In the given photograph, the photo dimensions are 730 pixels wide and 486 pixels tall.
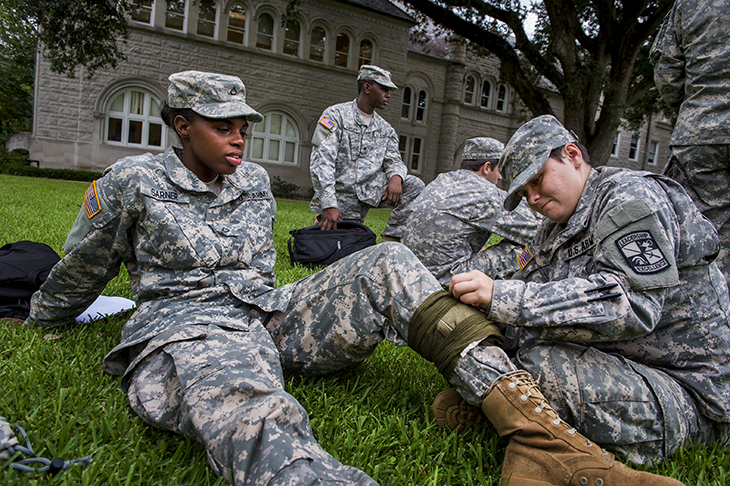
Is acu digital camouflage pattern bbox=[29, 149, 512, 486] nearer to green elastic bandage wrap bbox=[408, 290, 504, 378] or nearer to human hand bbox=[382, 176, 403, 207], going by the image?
green elastic bandage wrap bbox=[408, 290, 504, 378]

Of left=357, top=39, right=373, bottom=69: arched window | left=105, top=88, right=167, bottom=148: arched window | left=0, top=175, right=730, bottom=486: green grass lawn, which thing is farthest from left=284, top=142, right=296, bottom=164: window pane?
left=0, top=175, right=730, bottom=486: green grass lawn

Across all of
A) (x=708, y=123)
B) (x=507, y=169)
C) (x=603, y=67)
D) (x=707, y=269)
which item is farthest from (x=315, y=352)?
(x=603, y=67)

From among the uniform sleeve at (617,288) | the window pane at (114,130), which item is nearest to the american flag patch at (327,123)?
the uniform sleeve at (617,288)

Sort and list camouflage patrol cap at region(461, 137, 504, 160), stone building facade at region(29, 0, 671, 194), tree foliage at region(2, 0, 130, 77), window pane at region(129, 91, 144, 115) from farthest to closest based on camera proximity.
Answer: window pane at region(129, 91, 144, 115) < stone building facade at region(29, 0, 671, 194) < tree foliage at region(2, 0, 130, 77) < camouflage patrol cap at region(461, 137, 504, 160)

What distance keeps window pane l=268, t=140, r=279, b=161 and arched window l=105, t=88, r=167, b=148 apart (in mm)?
4343

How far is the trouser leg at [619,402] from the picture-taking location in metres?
1.84

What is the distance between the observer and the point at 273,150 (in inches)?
850

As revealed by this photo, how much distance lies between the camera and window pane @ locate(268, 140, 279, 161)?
846 inches

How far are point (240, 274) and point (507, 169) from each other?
54.1 inches

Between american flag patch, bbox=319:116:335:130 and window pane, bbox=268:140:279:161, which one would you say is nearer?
american flag patch, bbox=319:116:335:130

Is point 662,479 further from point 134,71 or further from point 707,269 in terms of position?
point 134,71

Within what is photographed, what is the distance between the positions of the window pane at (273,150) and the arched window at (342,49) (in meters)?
4.56

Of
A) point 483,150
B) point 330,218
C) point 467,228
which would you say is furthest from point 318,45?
point 467,228

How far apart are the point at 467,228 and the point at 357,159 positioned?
228 centimetres
